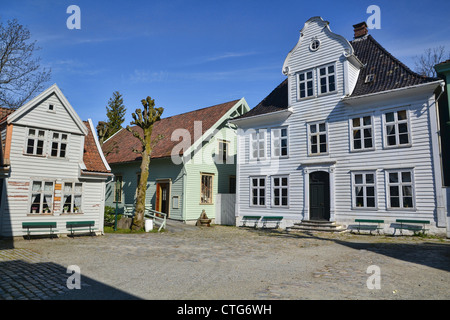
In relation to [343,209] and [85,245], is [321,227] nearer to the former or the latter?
[343,209]

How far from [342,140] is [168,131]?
568 inches

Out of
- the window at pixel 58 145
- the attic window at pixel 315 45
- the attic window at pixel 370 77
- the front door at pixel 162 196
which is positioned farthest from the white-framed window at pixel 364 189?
the window at pixel 58 145

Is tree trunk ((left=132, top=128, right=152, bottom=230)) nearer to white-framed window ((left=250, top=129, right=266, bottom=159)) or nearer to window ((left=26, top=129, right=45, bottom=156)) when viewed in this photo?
window ((left=26, top=129, right=45, bottom=156))

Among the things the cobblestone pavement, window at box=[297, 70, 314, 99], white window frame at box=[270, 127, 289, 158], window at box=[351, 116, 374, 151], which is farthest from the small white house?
window at box=[351, 116, 374, 151]

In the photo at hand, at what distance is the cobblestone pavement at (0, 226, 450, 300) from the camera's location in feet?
19.9

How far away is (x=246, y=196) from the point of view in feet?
68.0

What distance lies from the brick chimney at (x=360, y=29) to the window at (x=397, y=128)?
7511 mm

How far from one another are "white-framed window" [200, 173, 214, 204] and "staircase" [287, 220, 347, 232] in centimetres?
679

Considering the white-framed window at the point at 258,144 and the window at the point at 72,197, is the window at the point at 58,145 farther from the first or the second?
the white-framed window at the point at 258,144

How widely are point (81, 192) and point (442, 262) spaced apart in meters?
14.9

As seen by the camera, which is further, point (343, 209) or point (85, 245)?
point (343, 209)

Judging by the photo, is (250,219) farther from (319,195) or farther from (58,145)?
(58,145)

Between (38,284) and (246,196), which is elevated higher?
(246,196)
